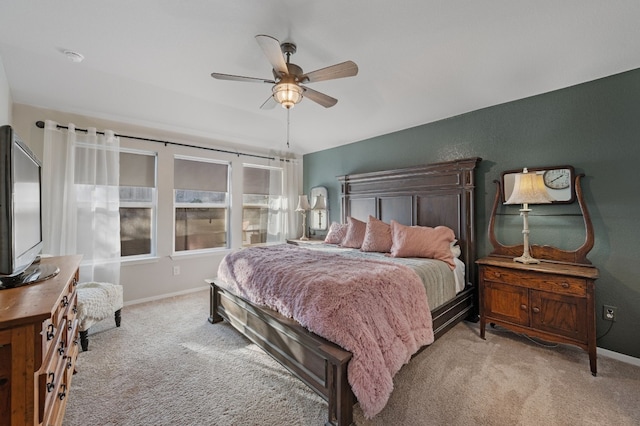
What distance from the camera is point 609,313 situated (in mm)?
2412

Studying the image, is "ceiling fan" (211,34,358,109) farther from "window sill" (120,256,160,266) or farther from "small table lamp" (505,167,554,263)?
"window sill" (120,256,160,266)

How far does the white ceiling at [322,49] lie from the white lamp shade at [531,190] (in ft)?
3.16

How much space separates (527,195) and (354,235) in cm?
205

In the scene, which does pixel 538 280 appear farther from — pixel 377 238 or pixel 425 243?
pixel 377 238

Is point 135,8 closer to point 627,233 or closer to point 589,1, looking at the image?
point 589,1

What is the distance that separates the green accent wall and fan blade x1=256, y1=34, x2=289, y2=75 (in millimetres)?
2429

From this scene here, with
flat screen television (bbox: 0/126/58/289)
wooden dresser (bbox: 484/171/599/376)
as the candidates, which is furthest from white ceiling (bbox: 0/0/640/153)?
flat screen television (bbox: 0/126/58/289)

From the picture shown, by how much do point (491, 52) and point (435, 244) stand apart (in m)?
1.91

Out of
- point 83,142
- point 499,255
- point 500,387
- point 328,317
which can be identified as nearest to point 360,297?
point 328,317

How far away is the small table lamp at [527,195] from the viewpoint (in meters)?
2.54

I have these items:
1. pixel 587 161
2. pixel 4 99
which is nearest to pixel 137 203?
pixel 4 99

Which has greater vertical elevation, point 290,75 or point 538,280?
point 290,75

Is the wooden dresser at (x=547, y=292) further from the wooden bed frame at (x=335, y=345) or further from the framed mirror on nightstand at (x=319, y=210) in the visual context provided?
the framed mirror on nightstand at (x=319, y=210)

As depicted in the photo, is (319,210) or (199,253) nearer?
(199,253)
